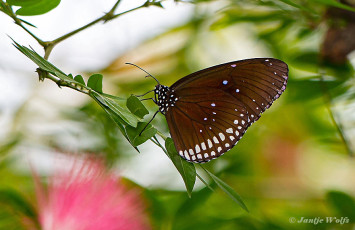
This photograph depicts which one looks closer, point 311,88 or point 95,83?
point 95,83

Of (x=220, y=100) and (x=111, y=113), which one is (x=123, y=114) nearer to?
(x=111, y=113)

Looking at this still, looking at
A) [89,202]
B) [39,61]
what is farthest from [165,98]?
[39,61]

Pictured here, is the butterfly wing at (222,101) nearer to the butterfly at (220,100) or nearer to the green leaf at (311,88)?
the butterfly at (220,100)

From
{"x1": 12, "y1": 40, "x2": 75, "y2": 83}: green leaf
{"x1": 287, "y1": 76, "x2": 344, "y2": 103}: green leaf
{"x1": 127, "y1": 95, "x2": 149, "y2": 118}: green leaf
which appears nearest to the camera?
{"x1": 12, "y1": 40, "x2": 75, "y2": 83}: green leaf

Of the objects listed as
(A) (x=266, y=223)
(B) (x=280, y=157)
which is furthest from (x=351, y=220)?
(B) (x=280, y=157)

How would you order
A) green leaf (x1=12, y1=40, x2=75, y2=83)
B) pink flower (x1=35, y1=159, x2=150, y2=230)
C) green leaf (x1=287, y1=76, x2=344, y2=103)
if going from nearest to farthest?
green leaf (x1=12, y1=40, x2=75, y2=83) → pink flower (x1=35, y1=159, x2=150, y2=230) → green leaf (x1=287, y1=76, x2=344, y2=103)

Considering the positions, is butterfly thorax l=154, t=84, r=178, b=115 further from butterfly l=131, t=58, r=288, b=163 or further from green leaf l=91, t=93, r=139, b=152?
green leaf l=91, t=93, r=139, b=152

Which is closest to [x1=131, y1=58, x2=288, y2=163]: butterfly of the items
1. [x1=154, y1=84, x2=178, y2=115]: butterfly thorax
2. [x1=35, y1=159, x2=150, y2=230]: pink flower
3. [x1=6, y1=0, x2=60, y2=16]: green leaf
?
[x1=154, y1=84, x2=178, y2=115]: butterfly thorax

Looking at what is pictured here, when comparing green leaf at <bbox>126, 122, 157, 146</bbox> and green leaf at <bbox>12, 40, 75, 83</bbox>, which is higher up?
green leaf at <bbox>12, 40, 75, 83</bbox>
